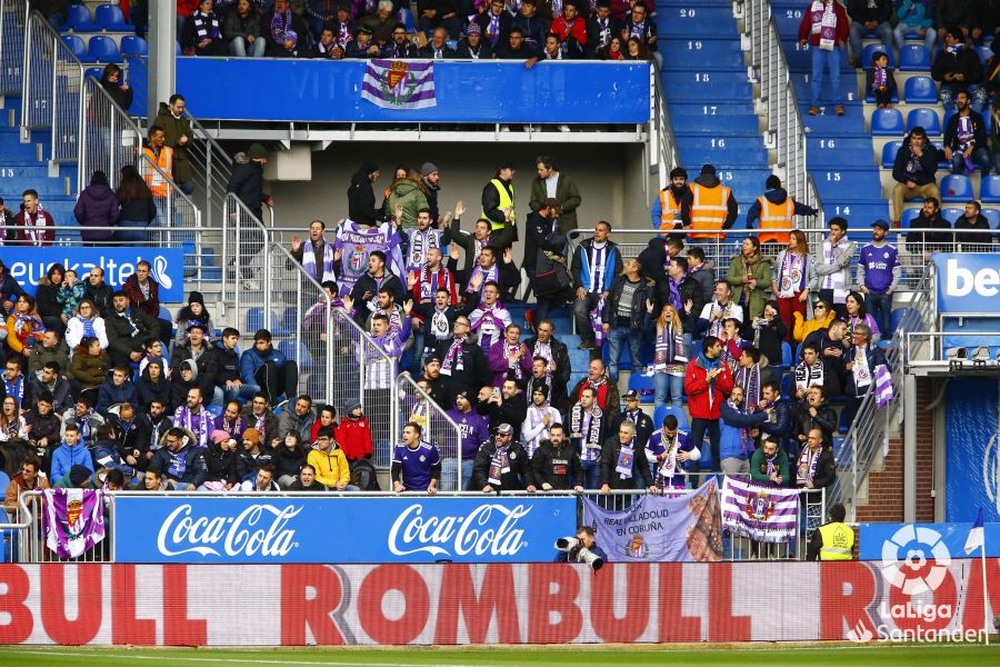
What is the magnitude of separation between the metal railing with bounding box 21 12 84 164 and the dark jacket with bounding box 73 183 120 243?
1.79m

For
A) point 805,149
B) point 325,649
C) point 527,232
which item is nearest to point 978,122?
point 805,149

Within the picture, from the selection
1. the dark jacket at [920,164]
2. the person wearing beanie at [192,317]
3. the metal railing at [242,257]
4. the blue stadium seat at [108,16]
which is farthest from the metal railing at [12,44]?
the dark jacket at [920,164]

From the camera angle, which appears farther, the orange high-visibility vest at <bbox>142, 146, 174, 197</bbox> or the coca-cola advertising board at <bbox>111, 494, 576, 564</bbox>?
the orange high-visibility vest at <bbox>142, 146, 174, 197</bbox>

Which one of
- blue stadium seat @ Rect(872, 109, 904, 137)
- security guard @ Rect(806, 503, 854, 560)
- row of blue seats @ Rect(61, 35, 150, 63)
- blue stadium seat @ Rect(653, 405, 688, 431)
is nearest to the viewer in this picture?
security guard @ Rect(806, 503, 854, 560)

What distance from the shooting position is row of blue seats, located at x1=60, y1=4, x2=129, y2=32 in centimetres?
2970

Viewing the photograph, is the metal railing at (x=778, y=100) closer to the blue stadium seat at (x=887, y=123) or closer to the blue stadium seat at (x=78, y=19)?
the blue stadium seat at (x=887, y=123)

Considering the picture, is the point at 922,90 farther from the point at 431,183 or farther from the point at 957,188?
the point at 431,183

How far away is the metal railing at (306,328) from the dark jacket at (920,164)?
8.70 m

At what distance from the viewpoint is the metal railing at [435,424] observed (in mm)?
23266

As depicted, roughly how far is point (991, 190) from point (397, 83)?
8.25 meters

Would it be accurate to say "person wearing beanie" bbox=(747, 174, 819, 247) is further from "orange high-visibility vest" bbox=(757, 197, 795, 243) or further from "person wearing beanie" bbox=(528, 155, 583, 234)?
"person wearing beanie" bbox=(528, 155, 583, 234)

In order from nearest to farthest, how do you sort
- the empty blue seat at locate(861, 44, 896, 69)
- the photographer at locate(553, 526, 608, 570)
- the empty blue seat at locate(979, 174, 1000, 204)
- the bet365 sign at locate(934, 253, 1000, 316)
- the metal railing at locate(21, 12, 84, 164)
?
the photographer at locate(553, 526, 608, 570) < the bet365 sign at locate(934, 253, 1000, 316) < the metal railing at locate(21, 12, 84, 164) < the empty blue seat at locate(979, 174, 1000, 204) < the empty blue seat at locate(861, 44, 896, 69)

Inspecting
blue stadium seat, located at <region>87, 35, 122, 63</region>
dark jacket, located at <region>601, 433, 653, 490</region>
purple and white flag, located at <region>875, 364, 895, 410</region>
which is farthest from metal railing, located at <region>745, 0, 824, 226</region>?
blue stadium seat, located at <region>87, 35, 122, 63</region>

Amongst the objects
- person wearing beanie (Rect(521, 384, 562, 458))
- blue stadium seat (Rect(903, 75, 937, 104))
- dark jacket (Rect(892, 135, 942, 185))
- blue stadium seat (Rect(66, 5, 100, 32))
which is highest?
blue stadium seat (Rect(66, 5, 100, 32))
